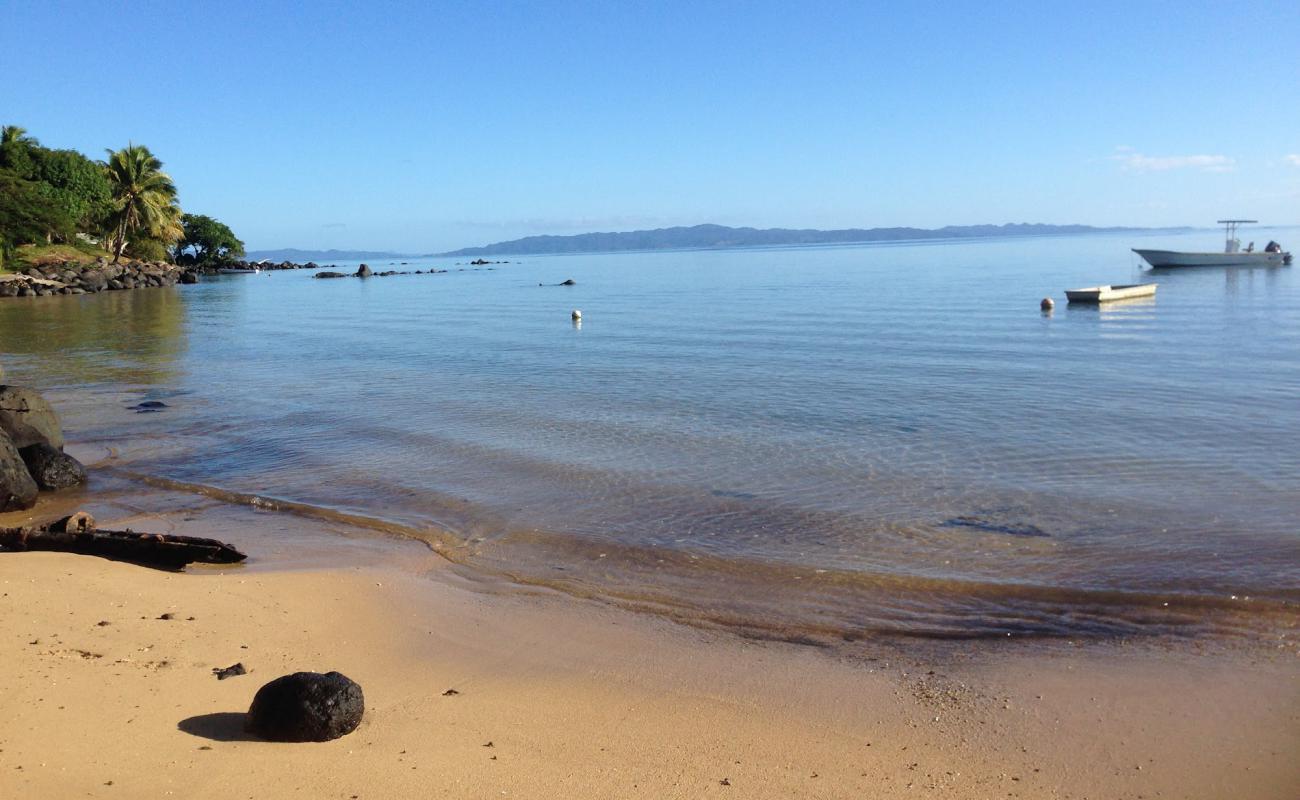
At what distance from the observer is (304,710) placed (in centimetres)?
481

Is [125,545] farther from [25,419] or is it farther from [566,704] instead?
[25,419]

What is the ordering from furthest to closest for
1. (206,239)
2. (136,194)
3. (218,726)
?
(206,239)
(136,194)
(218,726)

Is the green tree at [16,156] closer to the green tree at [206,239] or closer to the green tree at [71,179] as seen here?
the green tree at [71,179]

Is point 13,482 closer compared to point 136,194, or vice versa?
point 13,482

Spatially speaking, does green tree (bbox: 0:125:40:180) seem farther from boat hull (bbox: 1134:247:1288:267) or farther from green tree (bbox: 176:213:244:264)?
boat hull (bbox: 1134:247:1288:267)

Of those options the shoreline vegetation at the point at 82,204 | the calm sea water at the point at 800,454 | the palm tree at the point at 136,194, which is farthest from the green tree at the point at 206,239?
the calm sea water at the point at 800,454

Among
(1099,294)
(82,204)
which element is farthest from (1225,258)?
(82,204)

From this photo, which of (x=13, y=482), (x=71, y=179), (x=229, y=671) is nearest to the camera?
(x=229, y=671)

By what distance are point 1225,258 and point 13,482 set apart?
64647mm

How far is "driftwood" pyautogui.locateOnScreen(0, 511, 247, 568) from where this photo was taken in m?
8.16

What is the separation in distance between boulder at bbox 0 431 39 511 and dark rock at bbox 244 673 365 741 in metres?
7.23

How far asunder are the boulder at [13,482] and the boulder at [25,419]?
1295 millimetres

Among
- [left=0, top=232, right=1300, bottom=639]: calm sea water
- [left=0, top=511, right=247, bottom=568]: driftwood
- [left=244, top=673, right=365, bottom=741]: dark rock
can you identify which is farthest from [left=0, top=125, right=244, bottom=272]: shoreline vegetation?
[left=244, top=673, right=365, bottom=741]: dark rock

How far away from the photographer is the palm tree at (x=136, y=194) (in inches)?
2911
